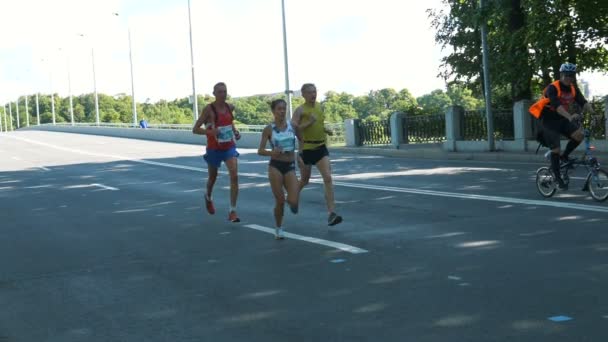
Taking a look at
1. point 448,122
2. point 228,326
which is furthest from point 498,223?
point 448,122

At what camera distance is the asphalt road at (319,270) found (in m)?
5.17

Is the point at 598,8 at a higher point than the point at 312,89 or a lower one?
higher

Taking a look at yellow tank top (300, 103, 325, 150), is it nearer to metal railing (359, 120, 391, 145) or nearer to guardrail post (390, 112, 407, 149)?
guardrail post (390, 112, 407, 149)

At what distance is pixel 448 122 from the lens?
27250mm

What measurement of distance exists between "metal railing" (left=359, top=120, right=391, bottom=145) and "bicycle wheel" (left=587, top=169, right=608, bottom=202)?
21.5 metres

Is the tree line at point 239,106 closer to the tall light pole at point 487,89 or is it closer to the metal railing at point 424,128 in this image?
the metal railing at point 424,128

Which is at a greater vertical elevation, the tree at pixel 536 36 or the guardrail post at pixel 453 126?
the tree at pixel 536 36

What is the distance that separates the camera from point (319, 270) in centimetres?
698

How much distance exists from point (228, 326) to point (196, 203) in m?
8.24

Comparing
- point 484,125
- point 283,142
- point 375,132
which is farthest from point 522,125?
point 283,142

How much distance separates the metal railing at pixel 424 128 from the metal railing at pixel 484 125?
2.62m

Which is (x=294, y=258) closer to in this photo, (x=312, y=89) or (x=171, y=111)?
(x=312, y=89)

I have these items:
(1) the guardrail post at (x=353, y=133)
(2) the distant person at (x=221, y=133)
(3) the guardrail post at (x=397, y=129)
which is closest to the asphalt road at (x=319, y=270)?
(2) the distant person at (x=221, y=133)

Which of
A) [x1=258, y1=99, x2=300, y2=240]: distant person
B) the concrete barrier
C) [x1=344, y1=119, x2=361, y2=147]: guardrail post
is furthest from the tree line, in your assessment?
[x1=258, y1=99, x2=300, y2=240]: distant person
